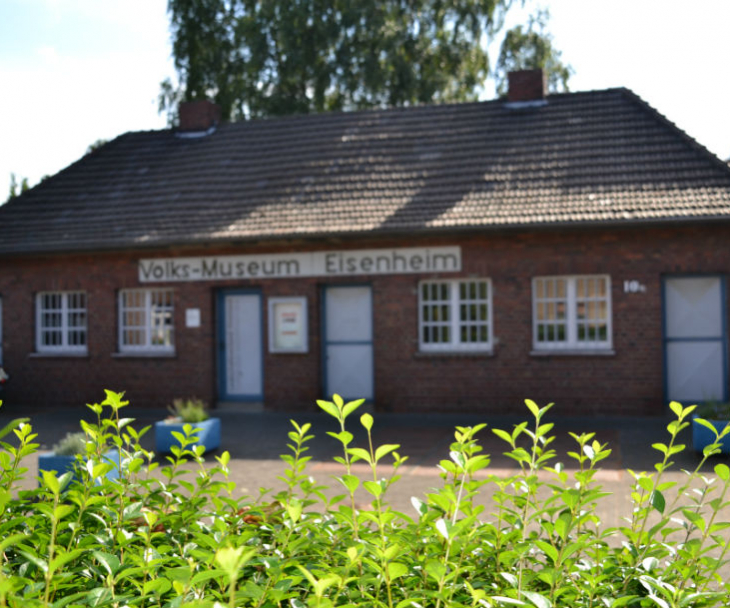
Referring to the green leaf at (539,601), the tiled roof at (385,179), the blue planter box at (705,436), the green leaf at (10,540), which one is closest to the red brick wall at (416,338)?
the tiled roof at (385,179)

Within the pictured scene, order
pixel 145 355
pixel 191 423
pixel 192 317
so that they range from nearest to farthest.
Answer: pixel 191 423 < pixel 192 317 < pixel 145 355

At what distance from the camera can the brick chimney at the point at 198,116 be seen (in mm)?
22250

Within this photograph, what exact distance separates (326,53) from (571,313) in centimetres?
1963

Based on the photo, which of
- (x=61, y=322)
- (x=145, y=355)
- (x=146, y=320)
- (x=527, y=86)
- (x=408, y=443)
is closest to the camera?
(x=408, y=443)

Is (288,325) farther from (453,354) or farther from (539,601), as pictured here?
(539,601)

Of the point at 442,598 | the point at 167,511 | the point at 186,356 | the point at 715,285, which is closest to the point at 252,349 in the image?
the point at 186,356

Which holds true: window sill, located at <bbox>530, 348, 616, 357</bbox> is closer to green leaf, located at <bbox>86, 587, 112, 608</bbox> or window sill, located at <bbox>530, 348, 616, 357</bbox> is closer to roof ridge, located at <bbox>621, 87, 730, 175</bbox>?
roof ridge, located at <bbox>621, 87, 730, 175</bbox>

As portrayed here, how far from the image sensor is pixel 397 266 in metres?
16.7

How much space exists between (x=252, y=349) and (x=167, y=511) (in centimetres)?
1462

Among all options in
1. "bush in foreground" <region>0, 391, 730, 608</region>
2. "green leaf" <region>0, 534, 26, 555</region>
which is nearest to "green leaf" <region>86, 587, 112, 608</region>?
"bush in foreground" <region>0, 391, 730, 608</region>

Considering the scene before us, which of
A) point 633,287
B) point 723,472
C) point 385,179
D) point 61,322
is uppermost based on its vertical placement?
point 385,179

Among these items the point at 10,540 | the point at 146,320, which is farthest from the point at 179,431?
the point at 10,540

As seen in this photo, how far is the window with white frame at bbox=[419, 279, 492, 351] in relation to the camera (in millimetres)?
16344

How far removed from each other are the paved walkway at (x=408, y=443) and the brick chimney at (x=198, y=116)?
8.17m
